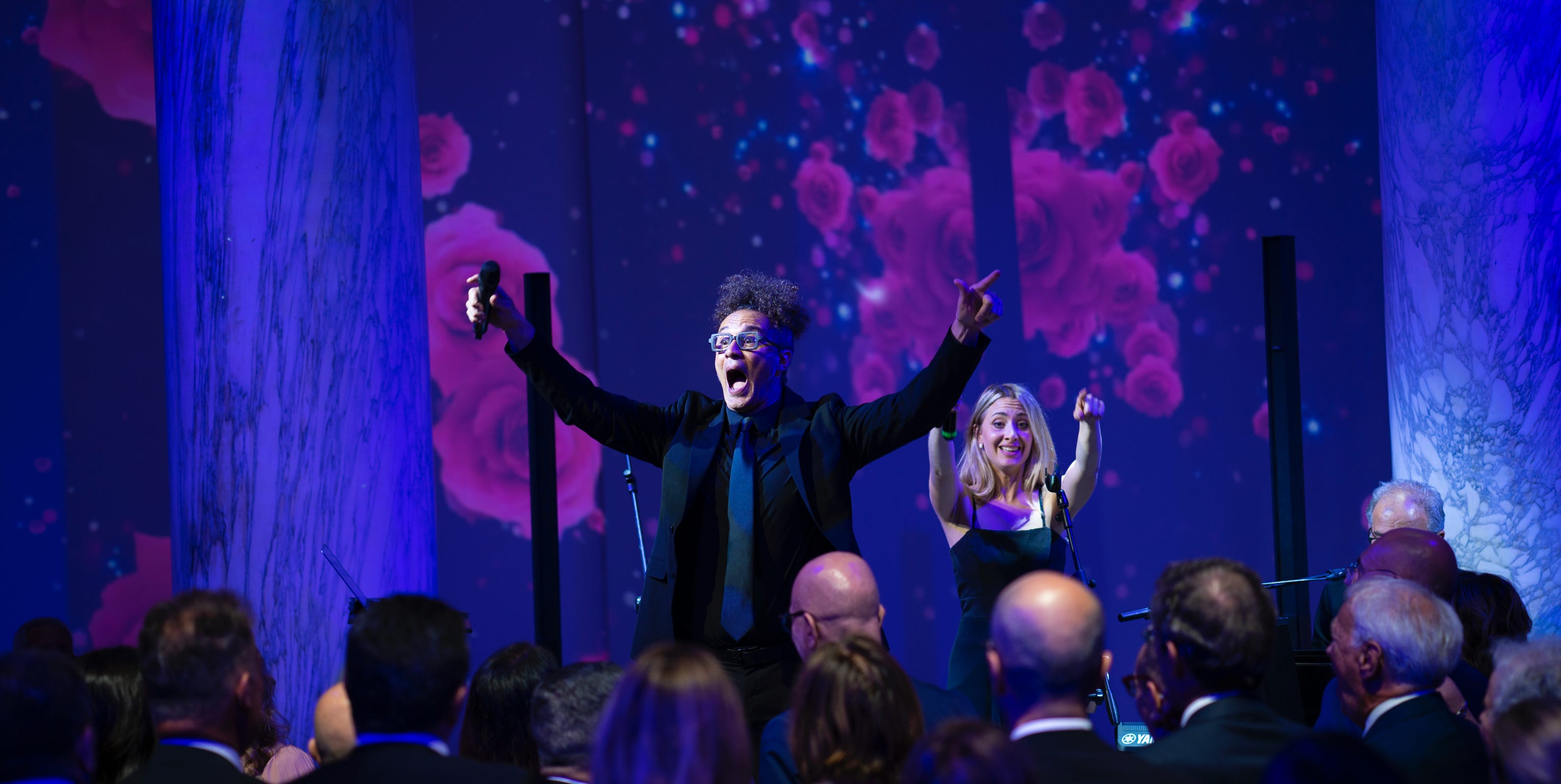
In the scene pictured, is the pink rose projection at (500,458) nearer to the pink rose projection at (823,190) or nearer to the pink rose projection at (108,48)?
the pink rose projection at (823,190)

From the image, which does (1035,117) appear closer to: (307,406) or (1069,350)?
(1069,350)

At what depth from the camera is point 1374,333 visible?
561cm

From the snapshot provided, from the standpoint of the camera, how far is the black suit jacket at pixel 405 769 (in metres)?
1.89

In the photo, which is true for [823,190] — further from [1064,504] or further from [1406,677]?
[1406,677]

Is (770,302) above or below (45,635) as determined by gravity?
above

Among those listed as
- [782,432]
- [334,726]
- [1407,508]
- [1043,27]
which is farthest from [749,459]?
[1043,27]

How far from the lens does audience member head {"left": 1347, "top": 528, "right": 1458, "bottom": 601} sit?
9.80 ft

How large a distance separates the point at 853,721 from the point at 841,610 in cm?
60

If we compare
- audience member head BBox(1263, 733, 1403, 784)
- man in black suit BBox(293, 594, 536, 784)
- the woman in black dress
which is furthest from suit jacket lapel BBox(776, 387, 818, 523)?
audience member head BBox(1263, 733, 1403, 784)

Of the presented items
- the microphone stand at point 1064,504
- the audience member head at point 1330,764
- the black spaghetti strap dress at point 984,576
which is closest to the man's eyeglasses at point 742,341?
the microphone stand at point 1064,504

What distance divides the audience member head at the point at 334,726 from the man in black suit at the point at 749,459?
1.19m

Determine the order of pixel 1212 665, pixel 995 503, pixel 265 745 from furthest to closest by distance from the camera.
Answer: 1. pixel 995 503
2. pixel 265 745
3. pixel 1212 665

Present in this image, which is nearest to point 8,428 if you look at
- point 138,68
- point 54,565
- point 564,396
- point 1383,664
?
point 54,565

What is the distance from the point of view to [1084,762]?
188 centimetres
